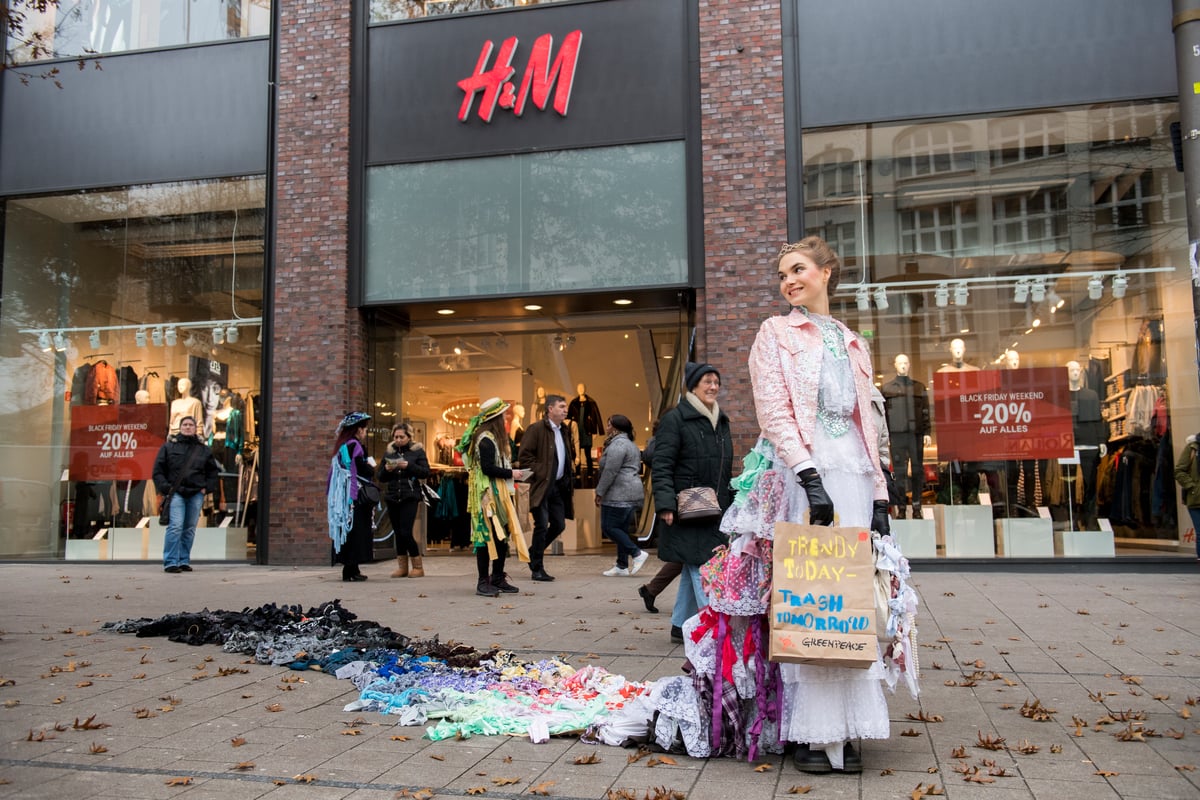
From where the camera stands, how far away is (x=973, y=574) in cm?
1145

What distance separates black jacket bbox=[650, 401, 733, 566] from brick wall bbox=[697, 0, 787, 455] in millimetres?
5326

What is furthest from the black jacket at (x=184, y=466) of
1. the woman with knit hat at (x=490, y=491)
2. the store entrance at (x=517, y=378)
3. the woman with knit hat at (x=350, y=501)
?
the woman with knit hat at (x=490, y=491)

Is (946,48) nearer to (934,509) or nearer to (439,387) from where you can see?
(934,509)

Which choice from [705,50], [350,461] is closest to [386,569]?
[350,461]

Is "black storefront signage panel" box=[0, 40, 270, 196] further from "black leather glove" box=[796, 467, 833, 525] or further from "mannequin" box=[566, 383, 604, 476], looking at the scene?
"black leather glove" box=[796, 467, 833, 525]

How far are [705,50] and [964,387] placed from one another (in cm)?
520

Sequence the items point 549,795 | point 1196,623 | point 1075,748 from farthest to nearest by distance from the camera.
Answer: point 1196,623 < point 1075,748 < point 549,795

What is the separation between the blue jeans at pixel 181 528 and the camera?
12.8 meters

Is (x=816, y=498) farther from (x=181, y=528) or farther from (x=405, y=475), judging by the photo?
(x=181, y=528)

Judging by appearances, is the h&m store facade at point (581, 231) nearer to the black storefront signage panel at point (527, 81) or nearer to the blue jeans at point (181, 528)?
the black storefront signage panel at point (527, 81)

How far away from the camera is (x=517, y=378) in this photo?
16.6m

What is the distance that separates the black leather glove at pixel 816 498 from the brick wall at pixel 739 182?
26.1 feet

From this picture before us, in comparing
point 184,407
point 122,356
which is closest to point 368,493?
point 184,407

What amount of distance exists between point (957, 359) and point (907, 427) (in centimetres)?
103
